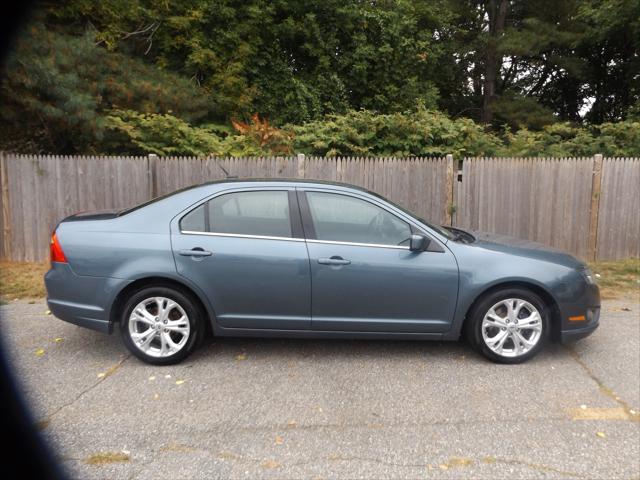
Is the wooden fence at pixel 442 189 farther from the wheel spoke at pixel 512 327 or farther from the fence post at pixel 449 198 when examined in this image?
the wheel spoke at pixel 512 327

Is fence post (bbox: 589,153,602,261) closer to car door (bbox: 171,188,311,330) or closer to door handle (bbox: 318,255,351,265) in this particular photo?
door handle (bbox: 318,255,351,265)

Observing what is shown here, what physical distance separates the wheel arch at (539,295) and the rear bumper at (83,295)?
294 centimetres

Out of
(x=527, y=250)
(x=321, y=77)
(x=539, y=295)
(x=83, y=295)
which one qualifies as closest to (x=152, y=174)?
(x=83, y=295)

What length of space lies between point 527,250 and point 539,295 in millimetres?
423

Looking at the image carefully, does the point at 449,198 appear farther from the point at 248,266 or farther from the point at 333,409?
the point at 333,409

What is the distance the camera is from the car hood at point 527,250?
4113 mm

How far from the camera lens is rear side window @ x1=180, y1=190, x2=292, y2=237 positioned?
4.02 meters

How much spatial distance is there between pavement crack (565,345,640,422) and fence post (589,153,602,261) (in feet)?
14.4

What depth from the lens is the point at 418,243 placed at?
3.88m

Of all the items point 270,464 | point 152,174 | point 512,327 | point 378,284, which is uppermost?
point 152,174

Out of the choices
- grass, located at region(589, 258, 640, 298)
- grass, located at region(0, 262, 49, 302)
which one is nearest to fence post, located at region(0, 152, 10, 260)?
grass, located at region(0, 262, 49, 302)

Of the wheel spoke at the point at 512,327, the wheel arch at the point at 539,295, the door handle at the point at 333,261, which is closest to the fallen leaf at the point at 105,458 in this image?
the door handle at the point at 333,261

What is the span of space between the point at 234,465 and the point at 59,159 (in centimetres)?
682

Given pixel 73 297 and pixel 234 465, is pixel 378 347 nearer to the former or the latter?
pixel 234 465
